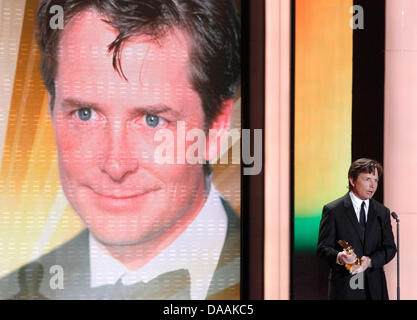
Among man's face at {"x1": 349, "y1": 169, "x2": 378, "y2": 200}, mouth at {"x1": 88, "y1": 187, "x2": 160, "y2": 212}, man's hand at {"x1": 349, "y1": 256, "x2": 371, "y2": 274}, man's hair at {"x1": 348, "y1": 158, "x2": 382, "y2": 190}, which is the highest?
man's hair at {"x1": 348, "y1": 158, "x2": 382, "y2": 190}

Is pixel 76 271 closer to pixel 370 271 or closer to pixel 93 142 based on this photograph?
pixel 93 142

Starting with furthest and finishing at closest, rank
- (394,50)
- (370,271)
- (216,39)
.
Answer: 1. (216,39)
2. (394,50)
3. (370,271)

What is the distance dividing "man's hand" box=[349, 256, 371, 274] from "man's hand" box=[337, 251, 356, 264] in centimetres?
4

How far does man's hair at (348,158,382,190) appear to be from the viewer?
3.76 m

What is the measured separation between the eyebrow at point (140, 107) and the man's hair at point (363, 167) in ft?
3.43

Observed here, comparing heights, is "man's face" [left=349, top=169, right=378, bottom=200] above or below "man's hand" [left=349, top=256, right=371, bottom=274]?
above

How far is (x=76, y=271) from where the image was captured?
420 cm

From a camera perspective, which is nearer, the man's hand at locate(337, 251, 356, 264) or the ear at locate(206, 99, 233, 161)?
the man's hand at locate(337, 251, 356, 264)

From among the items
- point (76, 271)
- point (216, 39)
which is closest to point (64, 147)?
point (76, 271)

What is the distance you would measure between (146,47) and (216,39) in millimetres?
401

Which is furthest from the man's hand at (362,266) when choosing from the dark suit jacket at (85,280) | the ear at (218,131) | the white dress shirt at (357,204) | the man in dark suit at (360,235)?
the ear at (218,131)

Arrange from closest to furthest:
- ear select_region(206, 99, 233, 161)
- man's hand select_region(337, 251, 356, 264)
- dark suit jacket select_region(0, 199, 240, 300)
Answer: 1. man's hand select_region(337, 251, 356, 264)
2. dark suit jacket select_region(0, 199, 240, 300)
3. ear select_region(206, 99, 233, 161)

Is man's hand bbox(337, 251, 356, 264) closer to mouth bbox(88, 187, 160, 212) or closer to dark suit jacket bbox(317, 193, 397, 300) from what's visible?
dark suit jacket bbox(317, 193, 397, 300)

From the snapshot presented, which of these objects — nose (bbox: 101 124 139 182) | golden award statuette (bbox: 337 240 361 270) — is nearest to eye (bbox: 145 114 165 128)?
nose (bbox: 101 124 139 182)
